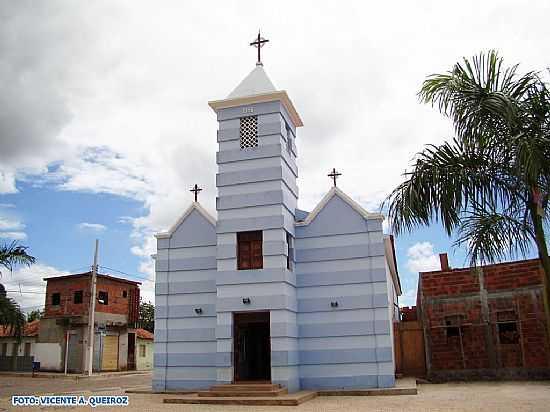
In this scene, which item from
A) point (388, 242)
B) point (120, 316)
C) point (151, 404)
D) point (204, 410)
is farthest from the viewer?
point (120, 316)

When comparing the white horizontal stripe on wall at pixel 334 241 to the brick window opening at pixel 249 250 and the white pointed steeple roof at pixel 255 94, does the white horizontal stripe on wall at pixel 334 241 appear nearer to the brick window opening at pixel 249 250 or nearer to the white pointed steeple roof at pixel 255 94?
the brick window opening at pixel 249 250

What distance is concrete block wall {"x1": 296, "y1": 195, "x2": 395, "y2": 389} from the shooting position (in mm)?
16828

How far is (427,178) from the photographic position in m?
8.88

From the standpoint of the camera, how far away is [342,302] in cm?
1738

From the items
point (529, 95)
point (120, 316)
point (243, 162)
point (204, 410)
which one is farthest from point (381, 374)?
point (120, 316)

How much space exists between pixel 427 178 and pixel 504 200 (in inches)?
51.7

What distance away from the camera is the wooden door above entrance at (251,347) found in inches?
674

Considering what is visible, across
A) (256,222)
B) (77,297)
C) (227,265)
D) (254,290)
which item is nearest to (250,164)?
(256,222)

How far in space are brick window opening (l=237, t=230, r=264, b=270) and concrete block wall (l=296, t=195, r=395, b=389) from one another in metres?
1.60

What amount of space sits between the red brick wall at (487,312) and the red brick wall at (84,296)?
879 inches

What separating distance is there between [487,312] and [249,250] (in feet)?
31.1

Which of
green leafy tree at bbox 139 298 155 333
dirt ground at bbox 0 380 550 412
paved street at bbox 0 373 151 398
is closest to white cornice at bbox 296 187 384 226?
dirt ground at bbox 0 380 550 412

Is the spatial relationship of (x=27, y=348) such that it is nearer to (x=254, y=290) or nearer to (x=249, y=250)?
(x=249, y=250)

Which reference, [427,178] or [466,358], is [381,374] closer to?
[466,358]
